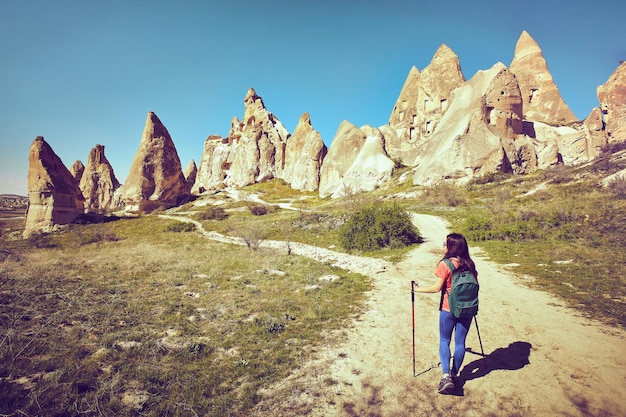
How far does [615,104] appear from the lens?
48812mm

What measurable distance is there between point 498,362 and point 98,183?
3452 inches

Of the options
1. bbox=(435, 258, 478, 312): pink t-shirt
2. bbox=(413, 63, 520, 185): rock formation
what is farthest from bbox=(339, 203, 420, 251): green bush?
bbox=(413, 63, 520, 185): rock formation

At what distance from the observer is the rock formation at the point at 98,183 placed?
227 ft

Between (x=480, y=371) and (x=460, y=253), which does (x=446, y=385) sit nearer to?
(x=480, y=371)

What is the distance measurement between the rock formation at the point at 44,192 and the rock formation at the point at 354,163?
1542 inches

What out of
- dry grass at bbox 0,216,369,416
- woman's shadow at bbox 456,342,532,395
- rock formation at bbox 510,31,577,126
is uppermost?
rock formation at bbox 510,31,577,126

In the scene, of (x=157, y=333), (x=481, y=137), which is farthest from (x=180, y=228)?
(x=481, y=137)

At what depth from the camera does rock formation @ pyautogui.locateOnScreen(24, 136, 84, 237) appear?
31.1 m

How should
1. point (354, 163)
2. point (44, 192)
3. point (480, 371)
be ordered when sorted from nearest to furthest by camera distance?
point (480, 371) < point (44, 192) < point (354, 163)

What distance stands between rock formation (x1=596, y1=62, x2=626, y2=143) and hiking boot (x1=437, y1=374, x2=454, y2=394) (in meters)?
65.8

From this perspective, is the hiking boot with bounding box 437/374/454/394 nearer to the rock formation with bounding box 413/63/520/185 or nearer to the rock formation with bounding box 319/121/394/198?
the rock formation with bounding box 413/63/520/185

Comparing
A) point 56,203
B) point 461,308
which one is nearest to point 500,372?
point 461,308

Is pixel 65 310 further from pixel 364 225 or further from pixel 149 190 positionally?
pixel 149 190

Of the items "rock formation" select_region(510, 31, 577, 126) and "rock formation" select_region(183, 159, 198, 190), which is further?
"rock formation" select_region(183, 159, 198, 190)
